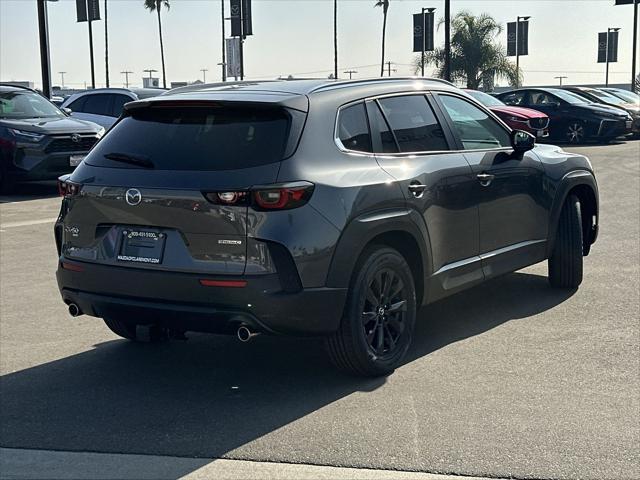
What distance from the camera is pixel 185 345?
6395 millimetres

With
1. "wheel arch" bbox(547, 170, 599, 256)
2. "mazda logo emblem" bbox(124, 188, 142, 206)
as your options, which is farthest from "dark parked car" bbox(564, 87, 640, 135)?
"mazda logo emblem" bbox(124, 188, 142, 206)

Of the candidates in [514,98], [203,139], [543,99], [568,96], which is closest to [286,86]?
[203,139]

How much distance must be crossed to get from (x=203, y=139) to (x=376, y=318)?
1462mm

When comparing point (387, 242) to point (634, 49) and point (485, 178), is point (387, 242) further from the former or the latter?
point (634, 49)

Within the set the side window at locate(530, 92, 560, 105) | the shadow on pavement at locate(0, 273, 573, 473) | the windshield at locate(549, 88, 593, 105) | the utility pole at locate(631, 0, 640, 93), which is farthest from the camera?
the utility pole at locate(631, 0, 640, 93)

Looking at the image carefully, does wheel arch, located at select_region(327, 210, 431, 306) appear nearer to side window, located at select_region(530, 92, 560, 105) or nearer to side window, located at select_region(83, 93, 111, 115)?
side window, located at select_region(83, 93, 111, 115)

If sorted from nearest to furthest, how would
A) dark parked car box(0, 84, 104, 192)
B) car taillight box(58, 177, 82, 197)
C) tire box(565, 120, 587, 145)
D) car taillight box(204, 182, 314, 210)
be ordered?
1. car taillight box(204, 182, 314, 210)
2. car taillight box(58, 177, 82, 197)
3. dark parked car box(0, 84, 104, 192)
4. tire box(565, 120, 587, 145)

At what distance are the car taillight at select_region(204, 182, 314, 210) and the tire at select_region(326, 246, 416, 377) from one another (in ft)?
2.21

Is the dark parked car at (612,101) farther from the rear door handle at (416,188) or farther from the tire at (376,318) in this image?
the tire at (376,318)

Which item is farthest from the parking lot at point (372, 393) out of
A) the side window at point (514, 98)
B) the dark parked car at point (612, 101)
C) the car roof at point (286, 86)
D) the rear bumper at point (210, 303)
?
the dark parked car at point (612, 101)

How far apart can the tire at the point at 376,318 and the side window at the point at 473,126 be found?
4.35 ft

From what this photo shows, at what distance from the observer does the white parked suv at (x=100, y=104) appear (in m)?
19.7

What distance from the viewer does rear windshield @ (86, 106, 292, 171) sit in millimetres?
4973

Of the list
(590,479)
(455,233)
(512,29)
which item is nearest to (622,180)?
(455,233)
